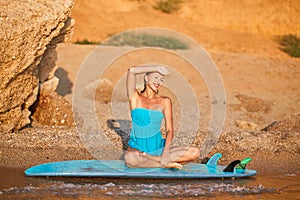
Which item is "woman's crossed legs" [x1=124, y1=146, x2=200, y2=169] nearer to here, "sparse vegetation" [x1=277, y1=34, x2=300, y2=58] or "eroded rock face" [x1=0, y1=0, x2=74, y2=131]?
"eroded rock face" [x1=0, y1=0, x2=74, y2=131]

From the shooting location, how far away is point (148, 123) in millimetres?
6723

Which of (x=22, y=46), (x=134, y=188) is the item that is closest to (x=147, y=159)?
(x=134, y=188)

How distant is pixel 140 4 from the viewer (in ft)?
80.3

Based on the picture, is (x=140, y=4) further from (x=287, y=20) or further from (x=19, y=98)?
(x=19, y=98)

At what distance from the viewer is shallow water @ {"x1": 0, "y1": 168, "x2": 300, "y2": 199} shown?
5891mm

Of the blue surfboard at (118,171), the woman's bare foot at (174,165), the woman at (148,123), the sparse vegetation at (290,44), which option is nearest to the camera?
the blue surfboard at (118,171)

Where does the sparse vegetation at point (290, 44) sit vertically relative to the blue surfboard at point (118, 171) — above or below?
above

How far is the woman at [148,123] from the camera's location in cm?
666

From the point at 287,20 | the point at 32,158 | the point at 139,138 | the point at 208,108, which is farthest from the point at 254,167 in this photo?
the point at 287,20

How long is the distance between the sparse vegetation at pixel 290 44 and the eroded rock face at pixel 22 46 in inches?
480

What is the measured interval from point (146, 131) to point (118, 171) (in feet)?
1.85

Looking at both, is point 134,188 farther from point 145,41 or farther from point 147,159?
point 145,41

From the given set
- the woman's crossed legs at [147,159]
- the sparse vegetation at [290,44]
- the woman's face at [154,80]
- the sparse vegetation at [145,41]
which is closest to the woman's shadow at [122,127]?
the woman's crossed legs at [147,159]

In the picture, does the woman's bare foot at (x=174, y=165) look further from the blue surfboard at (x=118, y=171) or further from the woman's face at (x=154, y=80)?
the woman's face at (x=154, y=80)
